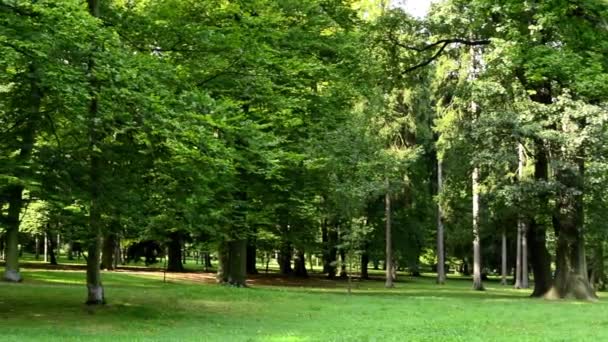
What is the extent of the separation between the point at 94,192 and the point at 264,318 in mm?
4913

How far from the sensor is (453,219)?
40031 millimetres

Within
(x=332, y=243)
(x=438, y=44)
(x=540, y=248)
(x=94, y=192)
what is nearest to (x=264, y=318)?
(x=94, y=192)

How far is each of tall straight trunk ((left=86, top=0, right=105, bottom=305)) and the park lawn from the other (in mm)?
610

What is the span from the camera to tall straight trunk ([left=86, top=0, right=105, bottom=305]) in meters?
12.9

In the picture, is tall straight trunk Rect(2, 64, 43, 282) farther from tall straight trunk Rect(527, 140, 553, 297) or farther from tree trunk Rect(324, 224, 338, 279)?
tree trunk Rect(324, 224, 338, 279)

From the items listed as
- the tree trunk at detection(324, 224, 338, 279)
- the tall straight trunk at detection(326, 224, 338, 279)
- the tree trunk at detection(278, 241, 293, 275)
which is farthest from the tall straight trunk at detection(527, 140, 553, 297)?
the tree trunk at detection(278, 241, 293, 275)

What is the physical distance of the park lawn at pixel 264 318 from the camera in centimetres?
1158

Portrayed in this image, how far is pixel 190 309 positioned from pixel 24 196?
5.09 meters

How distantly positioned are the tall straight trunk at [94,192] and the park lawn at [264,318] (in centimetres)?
61

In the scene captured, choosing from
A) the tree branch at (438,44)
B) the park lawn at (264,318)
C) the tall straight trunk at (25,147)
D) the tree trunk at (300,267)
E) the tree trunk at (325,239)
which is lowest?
the tree trunk at (300,267)

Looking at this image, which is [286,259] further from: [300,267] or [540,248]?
[540,248]

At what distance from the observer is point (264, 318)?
15578mm

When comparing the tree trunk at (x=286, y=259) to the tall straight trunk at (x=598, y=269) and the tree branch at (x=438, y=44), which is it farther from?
the tall straight trunk at (x=598, y=269)

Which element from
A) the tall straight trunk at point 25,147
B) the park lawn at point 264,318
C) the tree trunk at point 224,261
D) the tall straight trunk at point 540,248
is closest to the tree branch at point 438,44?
the tall straight trunk at point 540,248
